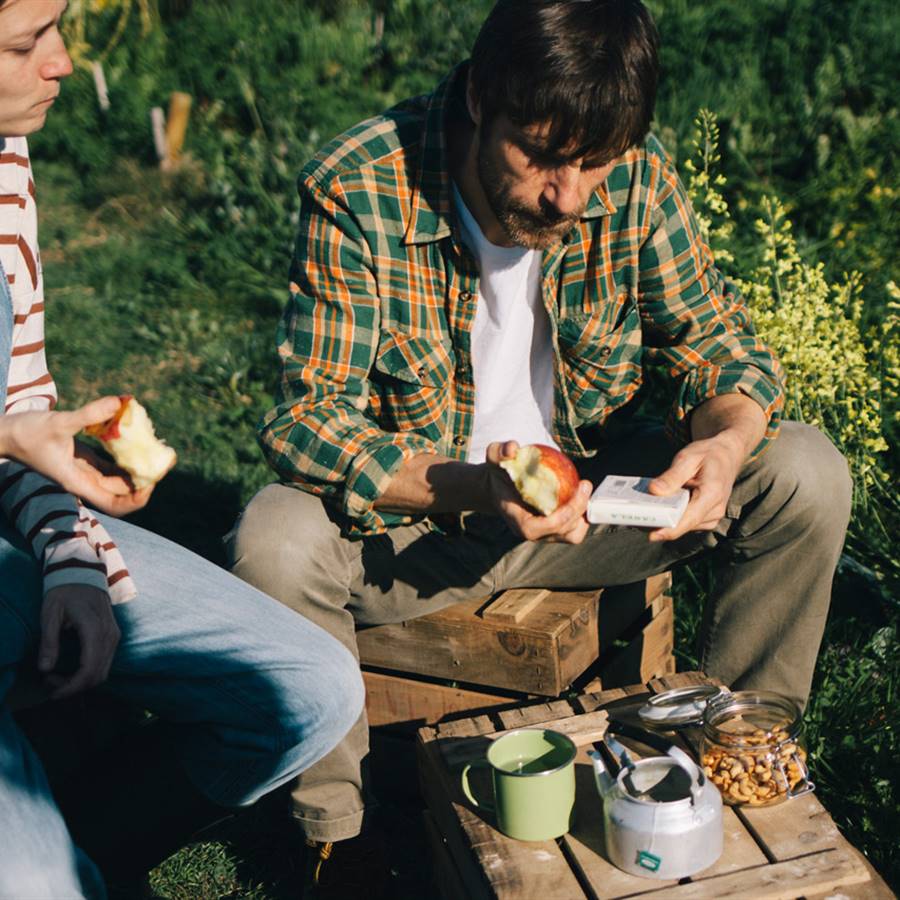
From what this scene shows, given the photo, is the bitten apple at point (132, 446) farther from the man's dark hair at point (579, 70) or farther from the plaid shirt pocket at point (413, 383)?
the man's dark hair at point (579, 70)

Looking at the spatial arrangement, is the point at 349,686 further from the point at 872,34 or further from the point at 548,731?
the point at 872,34

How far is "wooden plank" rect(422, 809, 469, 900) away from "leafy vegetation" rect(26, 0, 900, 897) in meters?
0.41

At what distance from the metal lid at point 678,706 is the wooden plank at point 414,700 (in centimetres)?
46

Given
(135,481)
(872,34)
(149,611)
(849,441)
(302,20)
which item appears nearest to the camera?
(135,481)

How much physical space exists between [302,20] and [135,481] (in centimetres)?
566

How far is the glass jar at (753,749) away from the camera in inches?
82.0

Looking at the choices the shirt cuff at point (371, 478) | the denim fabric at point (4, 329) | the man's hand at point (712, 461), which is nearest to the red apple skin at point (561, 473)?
the man's hand at point (712, 461)

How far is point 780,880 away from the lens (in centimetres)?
193

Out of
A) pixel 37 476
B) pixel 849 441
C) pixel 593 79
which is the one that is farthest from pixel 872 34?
pixel 37 476

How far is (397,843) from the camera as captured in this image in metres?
2.79

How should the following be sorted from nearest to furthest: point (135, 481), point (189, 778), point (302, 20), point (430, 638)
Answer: point (135, 481)
point (189, 778)
point (430, 638)
point (302, 20)

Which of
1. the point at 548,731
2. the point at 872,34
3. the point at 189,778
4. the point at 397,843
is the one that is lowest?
the point at 397,843

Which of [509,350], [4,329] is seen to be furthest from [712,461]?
[4,329]

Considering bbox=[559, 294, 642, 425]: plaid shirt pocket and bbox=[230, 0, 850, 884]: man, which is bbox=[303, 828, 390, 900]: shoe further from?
bbox=[559, 294, 642, 425]: plaid shirt pocket
